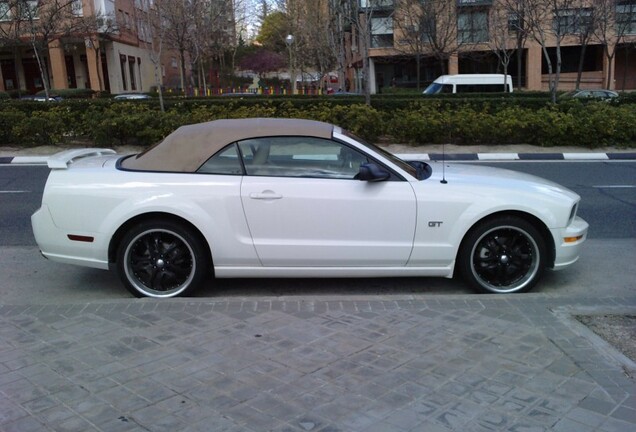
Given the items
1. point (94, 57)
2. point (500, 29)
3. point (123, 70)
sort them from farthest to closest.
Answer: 1. point (123, 70)
2. point (94, 57)
3. point (500, 29)

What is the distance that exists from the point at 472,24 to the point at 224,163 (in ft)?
107

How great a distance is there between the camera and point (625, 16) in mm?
33719

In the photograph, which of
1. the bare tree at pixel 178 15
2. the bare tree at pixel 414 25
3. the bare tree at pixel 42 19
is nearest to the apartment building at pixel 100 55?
the bare tree at pixel 178 15

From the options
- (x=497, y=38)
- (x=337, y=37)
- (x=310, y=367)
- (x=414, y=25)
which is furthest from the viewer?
(x=337, y=37)

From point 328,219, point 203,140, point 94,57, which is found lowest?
point 328,219

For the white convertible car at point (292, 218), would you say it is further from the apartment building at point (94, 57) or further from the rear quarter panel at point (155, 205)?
the apartment building at point (94, 57)

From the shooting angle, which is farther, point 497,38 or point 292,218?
point 497,38

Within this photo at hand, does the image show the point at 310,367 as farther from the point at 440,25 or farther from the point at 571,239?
the point at 440,25

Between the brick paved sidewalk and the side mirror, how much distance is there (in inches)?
37.8

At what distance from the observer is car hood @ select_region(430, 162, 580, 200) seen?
4.90 meters

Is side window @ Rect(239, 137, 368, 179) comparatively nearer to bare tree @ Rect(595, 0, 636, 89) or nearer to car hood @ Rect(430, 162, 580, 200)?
car hood @ Rect(430, 162, 580, 200)

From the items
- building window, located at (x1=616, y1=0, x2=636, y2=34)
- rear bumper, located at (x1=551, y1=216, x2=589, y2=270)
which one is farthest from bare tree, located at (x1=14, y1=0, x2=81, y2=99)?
building window, located at (x1=616, y1=0, x2=636, y2=34)

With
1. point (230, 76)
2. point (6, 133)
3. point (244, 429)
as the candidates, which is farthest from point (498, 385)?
point (230, 76)

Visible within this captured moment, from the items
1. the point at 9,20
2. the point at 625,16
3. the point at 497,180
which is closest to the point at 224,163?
the point at 497,180
